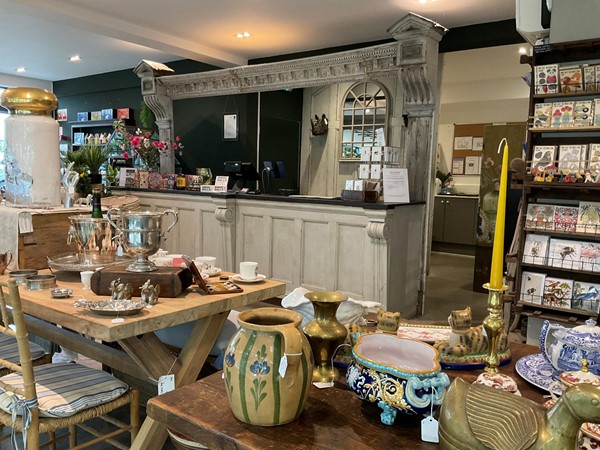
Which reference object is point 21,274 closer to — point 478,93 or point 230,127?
point 230,127

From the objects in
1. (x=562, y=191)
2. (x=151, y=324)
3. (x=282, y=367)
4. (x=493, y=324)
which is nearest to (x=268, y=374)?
(x=282, y=367)

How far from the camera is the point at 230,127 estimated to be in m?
7.21

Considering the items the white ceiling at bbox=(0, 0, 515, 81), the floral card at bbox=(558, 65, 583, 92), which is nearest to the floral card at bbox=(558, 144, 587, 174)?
the floral card at bbox=(558, 65, 583, 92)

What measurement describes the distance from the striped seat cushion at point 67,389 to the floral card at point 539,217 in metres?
2.76

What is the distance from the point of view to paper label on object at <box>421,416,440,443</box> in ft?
2.58

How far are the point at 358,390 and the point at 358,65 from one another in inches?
177

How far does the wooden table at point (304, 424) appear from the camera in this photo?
2.57ft

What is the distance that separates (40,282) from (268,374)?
4.29ft

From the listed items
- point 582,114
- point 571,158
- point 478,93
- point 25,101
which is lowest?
point 571,158

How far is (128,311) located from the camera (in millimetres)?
1488

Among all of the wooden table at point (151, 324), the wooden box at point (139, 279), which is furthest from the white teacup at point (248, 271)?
the wooden box at point (139, 279)

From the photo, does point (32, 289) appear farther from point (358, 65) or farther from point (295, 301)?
point (358, 65)

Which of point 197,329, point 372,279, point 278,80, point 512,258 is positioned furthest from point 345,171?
point 197,329

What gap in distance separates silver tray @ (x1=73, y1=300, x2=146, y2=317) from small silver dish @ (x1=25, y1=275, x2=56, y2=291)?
0.92 ft
